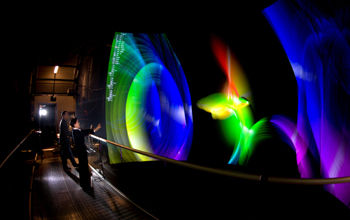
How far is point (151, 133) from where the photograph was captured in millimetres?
8688

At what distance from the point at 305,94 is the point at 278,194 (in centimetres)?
216

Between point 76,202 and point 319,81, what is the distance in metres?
5.24

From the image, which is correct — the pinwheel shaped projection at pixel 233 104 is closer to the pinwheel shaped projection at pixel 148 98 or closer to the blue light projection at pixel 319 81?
the blue light projection at pixel 319 81

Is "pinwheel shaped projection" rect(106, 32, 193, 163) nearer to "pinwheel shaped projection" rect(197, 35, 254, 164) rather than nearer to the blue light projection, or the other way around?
"pinwheel shaped projection" rect(197, 35, 254, 164)

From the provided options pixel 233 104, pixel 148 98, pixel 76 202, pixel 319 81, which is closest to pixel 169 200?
pixel 76 202

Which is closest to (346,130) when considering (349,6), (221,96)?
(349,6)

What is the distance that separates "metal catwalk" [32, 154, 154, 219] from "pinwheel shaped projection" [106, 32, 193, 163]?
8.83 ft

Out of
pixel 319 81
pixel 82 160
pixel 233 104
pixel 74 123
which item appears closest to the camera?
pixel 319 81

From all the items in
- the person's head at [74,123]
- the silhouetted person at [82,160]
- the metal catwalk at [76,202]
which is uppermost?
the person's head at [74,123]

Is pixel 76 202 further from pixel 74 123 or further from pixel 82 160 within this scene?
pixel 74 123

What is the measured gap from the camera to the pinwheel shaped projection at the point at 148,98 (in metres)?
7.04

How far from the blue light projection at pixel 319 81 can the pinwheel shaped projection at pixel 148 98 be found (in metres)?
3.45

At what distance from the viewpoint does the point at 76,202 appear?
322 centimetres

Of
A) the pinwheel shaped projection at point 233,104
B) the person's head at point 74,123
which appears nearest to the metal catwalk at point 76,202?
the person's head at point 74,123
